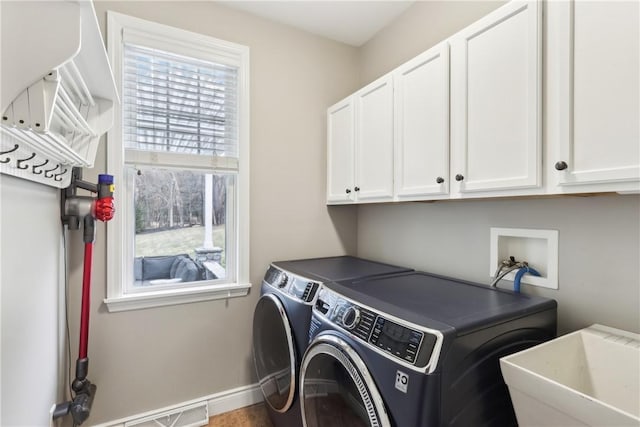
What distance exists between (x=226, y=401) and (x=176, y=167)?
4.85 feet

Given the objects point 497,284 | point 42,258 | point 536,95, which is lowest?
point 497,284

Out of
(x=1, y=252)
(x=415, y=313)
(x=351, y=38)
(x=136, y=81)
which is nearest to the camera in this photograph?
(x=1, y=252)

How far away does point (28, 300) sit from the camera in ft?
3.45

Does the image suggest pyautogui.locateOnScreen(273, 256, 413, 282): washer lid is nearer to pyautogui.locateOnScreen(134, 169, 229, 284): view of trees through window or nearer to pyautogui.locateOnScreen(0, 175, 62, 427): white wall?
pyautogui.locateOnScreen(134, 169, 229, 284): view of trees through window

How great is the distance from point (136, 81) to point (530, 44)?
1882 mm

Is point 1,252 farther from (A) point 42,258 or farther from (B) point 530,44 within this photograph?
(B) point 530,44

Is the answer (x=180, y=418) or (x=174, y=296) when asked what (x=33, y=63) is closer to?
(x=174, y=296)

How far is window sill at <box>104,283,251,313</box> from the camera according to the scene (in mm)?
1691

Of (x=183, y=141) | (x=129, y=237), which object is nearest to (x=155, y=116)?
(x=183, y=141)

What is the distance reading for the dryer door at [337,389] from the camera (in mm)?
937

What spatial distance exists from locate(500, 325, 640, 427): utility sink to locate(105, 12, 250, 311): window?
1.53 meters

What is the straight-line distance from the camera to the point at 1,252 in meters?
0.84

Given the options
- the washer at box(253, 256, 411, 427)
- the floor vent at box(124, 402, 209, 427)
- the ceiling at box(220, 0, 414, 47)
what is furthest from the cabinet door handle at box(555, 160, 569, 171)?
the floor vent at box(124, 402, 209, 427)

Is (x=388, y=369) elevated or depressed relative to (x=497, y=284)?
depressed
